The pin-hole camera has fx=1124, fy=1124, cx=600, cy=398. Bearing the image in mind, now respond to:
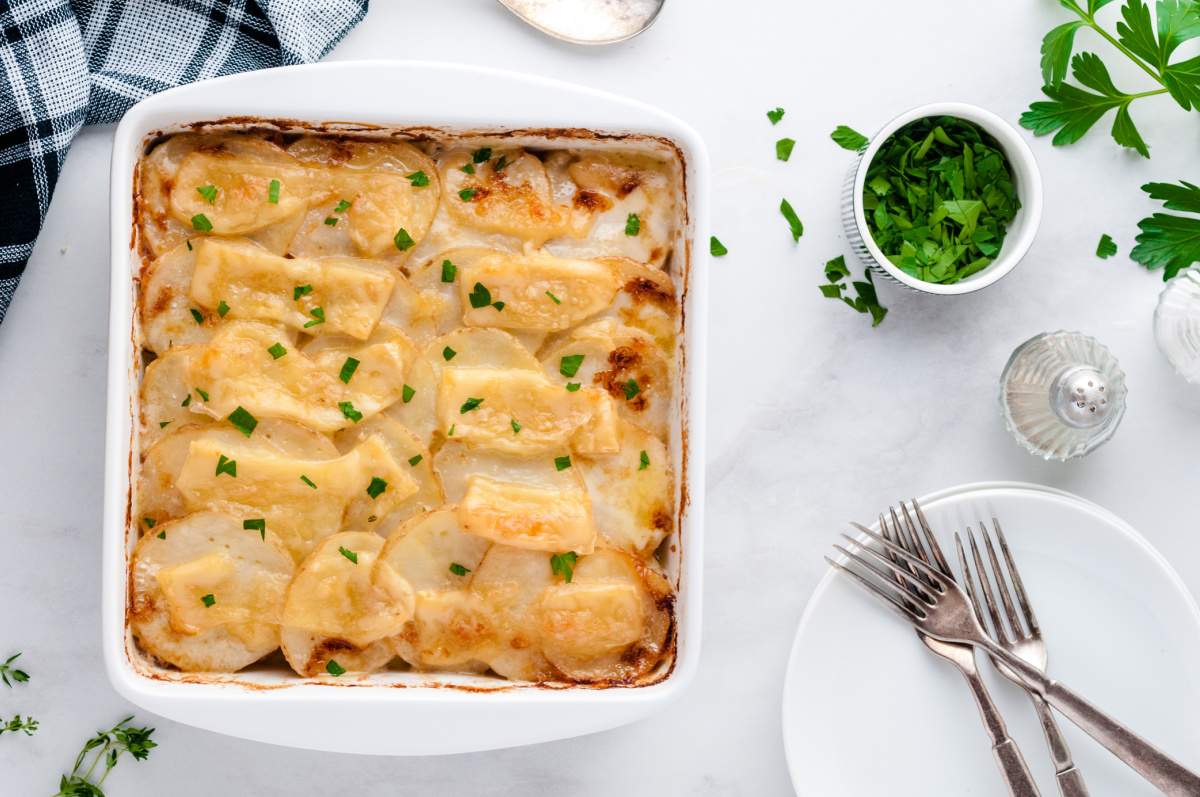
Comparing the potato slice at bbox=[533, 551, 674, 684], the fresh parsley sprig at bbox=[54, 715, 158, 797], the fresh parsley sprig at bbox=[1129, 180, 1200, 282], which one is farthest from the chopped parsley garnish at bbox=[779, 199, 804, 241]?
the fresh parsley sprig at bbox=[54, 715, 158, 797]

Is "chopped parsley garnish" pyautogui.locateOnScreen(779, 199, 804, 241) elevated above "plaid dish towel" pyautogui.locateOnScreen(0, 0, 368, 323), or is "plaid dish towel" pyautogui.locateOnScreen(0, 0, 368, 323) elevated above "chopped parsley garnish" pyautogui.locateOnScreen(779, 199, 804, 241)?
"chopped parsley garnish" pyautogui.locateOnScreen(779, 199, 804, 241)

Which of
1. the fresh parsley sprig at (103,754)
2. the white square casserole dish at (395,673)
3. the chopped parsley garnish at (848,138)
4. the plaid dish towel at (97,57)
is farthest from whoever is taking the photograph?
the chopped parsley garnish at (848,138)

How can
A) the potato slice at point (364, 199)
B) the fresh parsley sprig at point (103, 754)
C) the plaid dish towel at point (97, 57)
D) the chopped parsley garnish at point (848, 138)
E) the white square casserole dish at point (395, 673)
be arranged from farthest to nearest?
1. the chopped parsley garnish at point (848, 138)
2. the fresh parsley sprig at point (103, 754)
3. the plaid dish towel at point (97, 57)
4. the potato slice at point (364, 199)
5. the white square casserole dish at point (395, 673)

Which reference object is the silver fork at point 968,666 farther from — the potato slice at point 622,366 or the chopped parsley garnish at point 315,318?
the chopped parsley garnish at point 315,318

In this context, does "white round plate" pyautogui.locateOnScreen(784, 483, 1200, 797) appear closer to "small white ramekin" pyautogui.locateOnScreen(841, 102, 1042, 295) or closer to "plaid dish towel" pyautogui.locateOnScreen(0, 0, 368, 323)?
"small white ramekin" pyautogui.locateOnScreen(841, 102, 1042, 295)

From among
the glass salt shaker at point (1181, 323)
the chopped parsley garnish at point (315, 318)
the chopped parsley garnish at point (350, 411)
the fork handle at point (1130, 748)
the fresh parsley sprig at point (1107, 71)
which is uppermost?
the fresh parsley sprig at point (1107, 71)

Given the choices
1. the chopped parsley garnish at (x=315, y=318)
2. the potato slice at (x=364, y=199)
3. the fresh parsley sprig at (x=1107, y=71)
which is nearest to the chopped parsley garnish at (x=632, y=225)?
the potato slice at (x=364, y=199)
